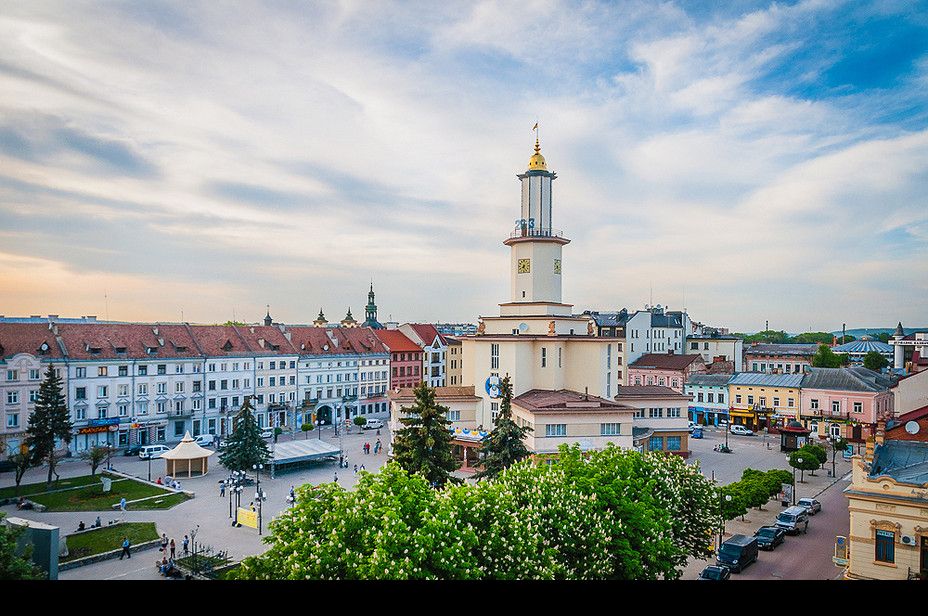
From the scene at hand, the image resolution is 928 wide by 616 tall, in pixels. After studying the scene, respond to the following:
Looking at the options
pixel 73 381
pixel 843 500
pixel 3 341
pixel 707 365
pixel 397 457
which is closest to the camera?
pixel 397 457

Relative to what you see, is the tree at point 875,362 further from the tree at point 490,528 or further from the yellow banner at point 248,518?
the yellow banner at point 248,518

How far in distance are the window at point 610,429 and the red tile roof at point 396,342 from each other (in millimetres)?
21177

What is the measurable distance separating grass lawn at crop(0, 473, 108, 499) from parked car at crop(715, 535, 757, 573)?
18811 millimetres

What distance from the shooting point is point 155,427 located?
89.0 feet

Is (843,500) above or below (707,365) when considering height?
below

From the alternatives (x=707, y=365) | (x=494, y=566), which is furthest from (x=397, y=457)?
(x=707, y=365)

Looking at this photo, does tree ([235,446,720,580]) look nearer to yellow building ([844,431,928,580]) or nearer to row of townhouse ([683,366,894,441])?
yellow building ([844,431,928,580])

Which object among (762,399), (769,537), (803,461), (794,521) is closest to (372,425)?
(803,461)

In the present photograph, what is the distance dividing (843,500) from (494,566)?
1792 cm

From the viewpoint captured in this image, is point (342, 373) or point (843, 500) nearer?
point (843, 500)

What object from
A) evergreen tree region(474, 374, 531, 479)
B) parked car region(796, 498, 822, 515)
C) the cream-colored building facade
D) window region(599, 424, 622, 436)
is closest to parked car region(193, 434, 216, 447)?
the cream-colored building facade

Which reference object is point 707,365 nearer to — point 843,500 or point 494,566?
point 843,500

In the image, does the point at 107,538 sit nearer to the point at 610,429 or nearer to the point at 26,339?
the point at 26,339
